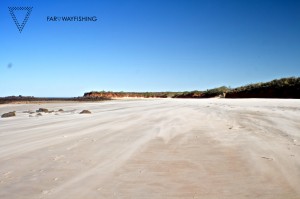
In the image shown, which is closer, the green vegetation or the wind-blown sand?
the wind-blown sand

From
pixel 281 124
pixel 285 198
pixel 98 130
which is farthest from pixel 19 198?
pixel 281 124

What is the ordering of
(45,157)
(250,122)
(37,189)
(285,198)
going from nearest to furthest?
(285,198) < (37,189) < (45,157) < (250,122)

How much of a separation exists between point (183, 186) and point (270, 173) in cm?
75

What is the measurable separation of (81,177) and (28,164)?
2.31 ft

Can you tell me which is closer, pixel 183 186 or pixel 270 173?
pixel 183 186

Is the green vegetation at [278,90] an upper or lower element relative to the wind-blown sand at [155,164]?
upper

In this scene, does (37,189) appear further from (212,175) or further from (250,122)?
(250,122)

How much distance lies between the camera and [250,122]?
5.09m

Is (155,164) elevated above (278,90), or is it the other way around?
(278,90)

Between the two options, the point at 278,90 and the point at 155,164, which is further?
the point at 278,90

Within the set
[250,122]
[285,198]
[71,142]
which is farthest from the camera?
[250,122]

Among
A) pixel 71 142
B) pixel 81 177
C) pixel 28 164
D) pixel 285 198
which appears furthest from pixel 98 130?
pixel 285 198

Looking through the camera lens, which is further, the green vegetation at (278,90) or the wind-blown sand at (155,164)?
the green vegetation at (278,90)

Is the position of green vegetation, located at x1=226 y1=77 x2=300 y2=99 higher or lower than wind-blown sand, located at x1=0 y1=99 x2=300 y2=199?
higher
